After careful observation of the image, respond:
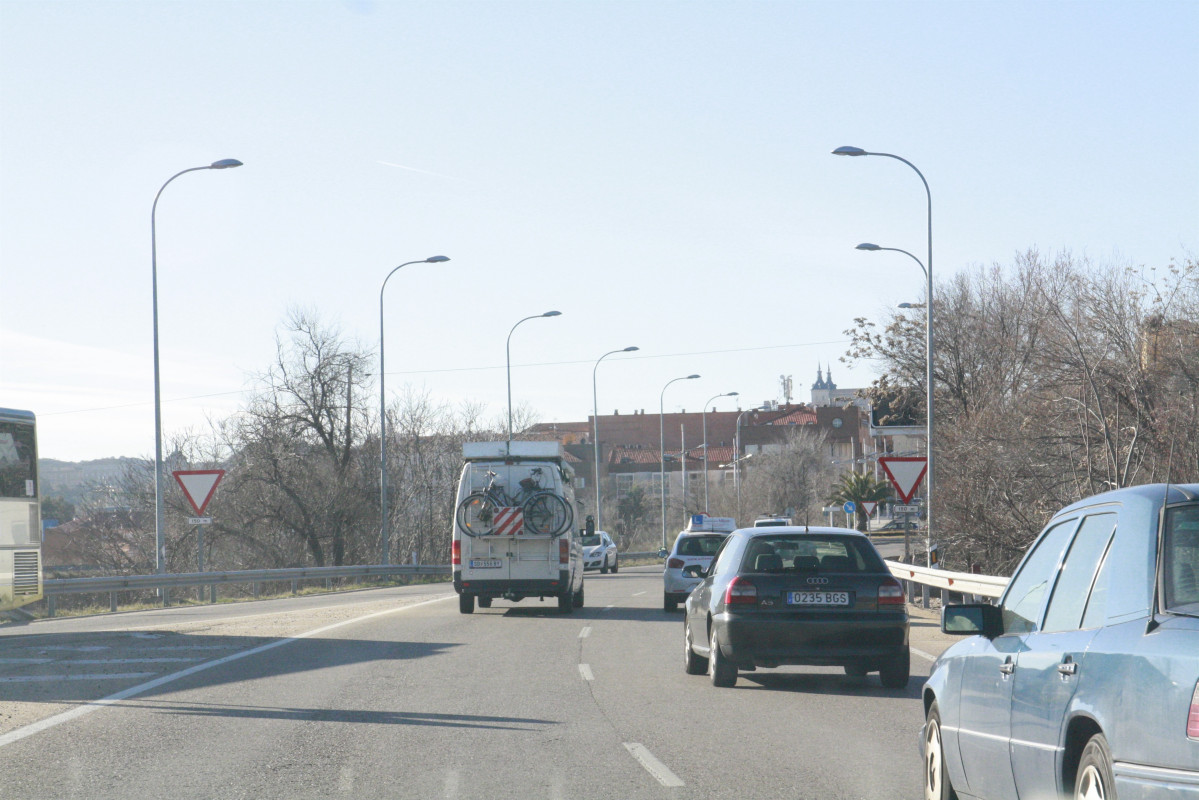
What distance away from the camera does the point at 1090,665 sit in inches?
184

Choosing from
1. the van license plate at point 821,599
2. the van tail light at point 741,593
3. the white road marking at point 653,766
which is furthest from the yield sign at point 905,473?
the white road marking at point 653,766

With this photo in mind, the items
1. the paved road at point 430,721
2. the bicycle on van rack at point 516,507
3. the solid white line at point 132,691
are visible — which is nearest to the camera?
the paved road at point 430,721

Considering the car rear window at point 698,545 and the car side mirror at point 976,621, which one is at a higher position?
the car side mirror at point 976,621

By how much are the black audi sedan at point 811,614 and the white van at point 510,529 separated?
33.6 ft

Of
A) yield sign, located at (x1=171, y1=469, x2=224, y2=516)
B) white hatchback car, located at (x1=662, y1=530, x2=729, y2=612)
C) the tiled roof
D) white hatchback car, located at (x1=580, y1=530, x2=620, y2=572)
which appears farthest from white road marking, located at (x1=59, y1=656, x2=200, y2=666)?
the tiled roof

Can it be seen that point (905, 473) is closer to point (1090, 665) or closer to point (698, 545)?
point (698, 545)

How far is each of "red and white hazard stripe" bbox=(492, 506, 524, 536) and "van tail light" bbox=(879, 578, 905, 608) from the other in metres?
11.1

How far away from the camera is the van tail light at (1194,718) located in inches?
153

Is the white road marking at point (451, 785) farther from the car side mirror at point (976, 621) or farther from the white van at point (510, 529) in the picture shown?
the white van at point (510, 529)

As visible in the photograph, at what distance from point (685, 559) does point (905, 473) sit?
4326 mm

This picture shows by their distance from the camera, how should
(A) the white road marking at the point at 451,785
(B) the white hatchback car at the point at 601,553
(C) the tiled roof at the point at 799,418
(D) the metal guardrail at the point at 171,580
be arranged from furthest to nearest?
1. (C) the tiled roof at the point at 799,418
2. (B) the white hatchback car at the point at 601,553
3. (D) the metal guardrail at the point at 171,580
4. (A) the white road marking at the point at 451,785

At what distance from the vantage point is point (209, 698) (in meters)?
12.0

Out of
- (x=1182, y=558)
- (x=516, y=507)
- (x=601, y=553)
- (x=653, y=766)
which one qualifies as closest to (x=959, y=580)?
(x=516, y=507)

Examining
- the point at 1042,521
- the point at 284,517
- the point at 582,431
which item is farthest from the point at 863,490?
the point at 582,431
